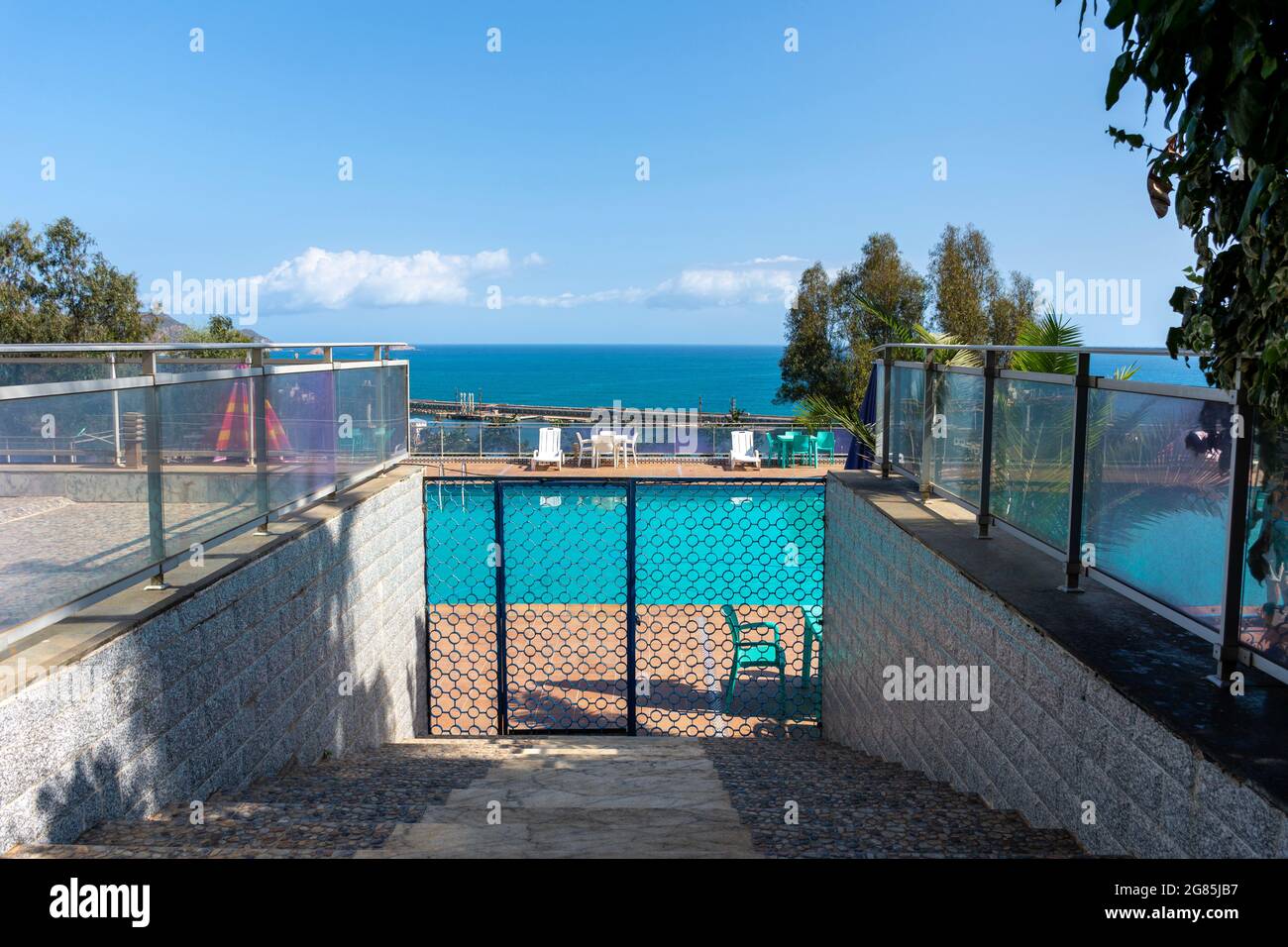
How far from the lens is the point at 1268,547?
241cm

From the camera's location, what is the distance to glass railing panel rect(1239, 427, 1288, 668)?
7.77 feet

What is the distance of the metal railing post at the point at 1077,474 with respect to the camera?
346 cm

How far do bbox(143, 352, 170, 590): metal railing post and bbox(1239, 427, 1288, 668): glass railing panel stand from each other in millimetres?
3464

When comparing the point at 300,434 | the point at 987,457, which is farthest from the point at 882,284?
the point at 300,434

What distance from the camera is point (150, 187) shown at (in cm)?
4331

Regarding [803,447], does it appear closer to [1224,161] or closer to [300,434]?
[300,434]

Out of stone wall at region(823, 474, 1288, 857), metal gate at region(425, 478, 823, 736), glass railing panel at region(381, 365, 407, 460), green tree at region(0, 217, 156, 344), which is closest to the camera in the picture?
stone wall at region(823, 474, 1288, 857)

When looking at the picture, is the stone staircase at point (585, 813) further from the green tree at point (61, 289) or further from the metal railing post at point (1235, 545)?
the green tree at point (61, 289)

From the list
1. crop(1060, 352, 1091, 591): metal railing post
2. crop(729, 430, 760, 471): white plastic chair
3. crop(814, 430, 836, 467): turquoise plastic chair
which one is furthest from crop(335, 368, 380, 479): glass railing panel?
crop(814, 430, 836, 467): turquoise plastic chair

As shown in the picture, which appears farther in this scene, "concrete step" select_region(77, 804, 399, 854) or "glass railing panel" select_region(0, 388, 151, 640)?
"concrete step" select_region(77, 804, 399, 854)

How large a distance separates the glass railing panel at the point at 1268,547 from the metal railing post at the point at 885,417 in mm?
→ 4388

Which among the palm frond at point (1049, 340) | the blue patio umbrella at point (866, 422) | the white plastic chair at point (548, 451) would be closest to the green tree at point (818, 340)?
the white plastic chair at point (548, 451)

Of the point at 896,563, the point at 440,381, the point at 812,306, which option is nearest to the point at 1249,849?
the point at 896,563

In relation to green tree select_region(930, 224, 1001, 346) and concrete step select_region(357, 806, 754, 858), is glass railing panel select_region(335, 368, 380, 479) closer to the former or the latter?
concrete step select_region(357, 806, 754, 858)
